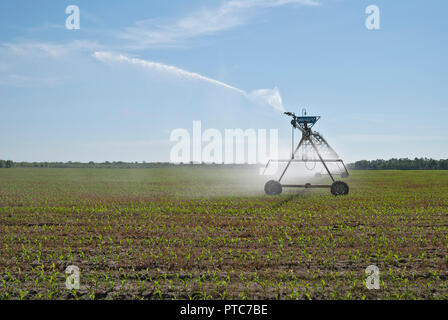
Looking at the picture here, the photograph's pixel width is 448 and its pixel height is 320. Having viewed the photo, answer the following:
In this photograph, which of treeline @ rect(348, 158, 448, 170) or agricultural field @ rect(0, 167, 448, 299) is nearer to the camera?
agricultural field @ rect(0, 167, 448, 299)

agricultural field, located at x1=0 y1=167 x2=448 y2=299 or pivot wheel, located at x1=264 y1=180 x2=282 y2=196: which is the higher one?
pivot wheel, located at x1=264 y1=180 x2=282 y2=196

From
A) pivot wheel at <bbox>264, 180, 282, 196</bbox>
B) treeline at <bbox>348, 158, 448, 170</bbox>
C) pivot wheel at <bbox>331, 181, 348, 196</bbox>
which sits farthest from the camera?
treeline at <bbox>348, 158, 448, 170</bbox>

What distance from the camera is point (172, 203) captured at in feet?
69.0

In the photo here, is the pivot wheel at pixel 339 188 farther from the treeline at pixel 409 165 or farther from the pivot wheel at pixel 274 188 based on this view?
the treeline at pixel 409 165

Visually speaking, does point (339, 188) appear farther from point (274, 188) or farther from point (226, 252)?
point (226, 252)

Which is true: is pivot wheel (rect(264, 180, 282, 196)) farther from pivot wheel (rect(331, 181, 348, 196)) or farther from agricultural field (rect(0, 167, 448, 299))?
agricultural field (rect(0, 167, 448, 299))

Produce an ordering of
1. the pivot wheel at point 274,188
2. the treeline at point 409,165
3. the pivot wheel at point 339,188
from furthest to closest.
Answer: the treeline at point 409,165, the pivot wheel at point 274,188, the pivot wheel at point 339,188

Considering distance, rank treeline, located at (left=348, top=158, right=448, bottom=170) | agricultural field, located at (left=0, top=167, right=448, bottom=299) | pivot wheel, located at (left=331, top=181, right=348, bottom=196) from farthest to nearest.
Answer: treeline, located at (left=348, top=158, right=448, bottom=170)
pivot wheel, located at (left=331, top=181, right=348, bottom=196)
agricultural field, located at (left=0, top=167, right=448, bottom=299)

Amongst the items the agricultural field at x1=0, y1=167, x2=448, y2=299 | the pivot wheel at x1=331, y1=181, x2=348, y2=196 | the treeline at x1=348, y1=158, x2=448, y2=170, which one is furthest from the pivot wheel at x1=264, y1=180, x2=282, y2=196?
the treeline at x1=348, y1=158, x2=448, y2=170

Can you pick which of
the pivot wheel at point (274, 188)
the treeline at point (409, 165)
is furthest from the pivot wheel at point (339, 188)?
the treeline at point (409, 165)

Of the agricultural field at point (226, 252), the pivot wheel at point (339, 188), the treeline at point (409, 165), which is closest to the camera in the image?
the agricultural field at point (226, 252)

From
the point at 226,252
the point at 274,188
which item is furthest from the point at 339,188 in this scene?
the point at 226,252

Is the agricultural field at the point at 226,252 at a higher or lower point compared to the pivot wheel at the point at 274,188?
lower
